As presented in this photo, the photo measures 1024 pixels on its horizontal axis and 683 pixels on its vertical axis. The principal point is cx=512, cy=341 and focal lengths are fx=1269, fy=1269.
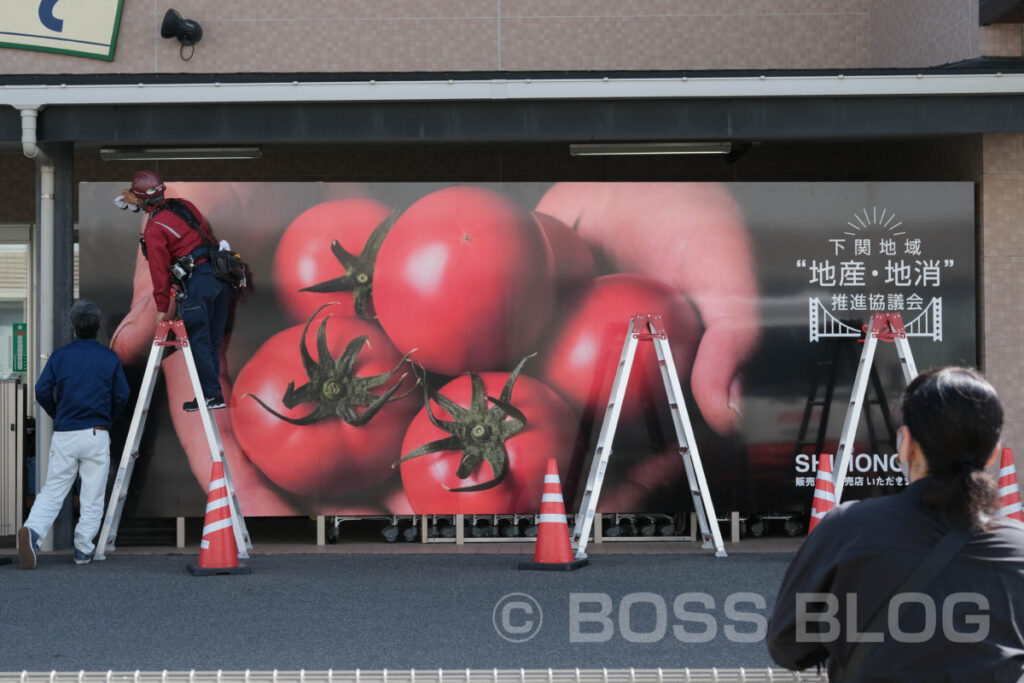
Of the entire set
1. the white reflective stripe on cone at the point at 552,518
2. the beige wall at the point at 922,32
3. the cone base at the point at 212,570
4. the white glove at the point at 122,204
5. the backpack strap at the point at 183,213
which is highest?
the beige wall at the point at 922,32

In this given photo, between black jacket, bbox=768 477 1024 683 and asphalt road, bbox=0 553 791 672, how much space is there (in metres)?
3.15

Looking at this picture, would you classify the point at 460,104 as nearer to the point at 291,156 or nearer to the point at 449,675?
the point at 291,156

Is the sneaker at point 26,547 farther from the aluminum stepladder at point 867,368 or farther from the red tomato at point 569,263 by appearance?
the aluminum stepladder at point 867,368

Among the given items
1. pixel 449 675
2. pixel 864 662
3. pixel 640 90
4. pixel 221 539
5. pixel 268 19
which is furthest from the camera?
pixel 268 19

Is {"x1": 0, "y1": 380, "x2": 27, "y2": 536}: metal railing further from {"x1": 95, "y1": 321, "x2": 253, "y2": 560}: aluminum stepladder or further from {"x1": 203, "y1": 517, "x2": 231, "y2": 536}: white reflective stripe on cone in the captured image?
{"x1": 203, "y1": 517, "x2": 231, "y2": 536}: white reflective stripe on cone

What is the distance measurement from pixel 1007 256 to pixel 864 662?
25.2 feet

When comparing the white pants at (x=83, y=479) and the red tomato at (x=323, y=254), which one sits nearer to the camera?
the white pants at (x=83, y=479)

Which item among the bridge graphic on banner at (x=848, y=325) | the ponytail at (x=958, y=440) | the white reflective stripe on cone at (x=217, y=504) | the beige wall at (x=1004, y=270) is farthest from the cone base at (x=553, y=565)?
the ponytail at (x=958, y=440)

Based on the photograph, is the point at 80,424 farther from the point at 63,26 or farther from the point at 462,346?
the point at 63,26

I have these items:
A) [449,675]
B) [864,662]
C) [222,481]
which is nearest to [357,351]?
[222,481]

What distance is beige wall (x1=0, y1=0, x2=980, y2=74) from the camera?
1134 cm

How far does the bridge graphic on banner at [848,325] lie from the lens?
9.47 metres

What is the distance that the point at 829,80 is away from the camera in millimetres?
8867

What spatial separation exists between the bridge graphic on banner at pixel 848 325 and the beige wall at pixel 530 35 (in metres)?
2.86
